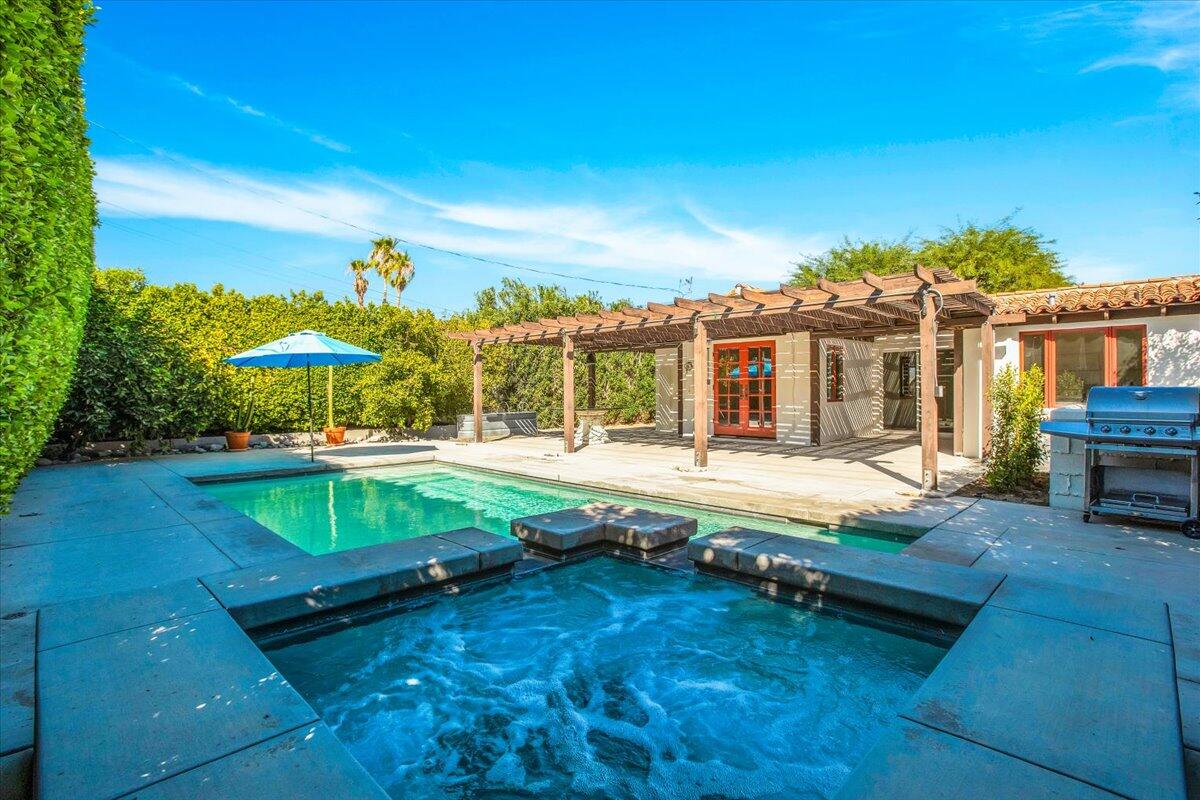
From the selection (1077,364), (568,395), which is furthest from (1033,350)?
(568,395)

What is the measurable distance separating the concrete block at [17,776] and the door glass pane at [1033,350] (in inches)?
441

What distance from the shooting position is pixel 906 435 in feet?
46.6

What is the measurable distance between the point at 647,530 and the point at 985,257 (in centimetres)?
1945

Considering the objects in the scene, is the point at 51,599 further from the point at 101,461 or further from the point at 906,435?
the point at 906,435

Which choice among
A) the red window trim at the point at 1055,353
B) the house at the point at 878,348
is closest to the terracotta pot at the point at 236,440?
the house at the point at 878,348

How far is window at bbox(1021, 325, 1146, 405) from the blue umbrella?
1105cm

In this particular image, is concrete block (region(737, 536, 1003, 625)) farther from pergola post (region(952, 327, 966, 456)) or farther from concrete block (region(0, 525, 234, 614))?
pergola post (region(952, 327, 966, 456))

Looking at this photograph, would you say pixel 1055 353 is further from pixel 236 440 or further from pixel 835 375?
pixel 236 440

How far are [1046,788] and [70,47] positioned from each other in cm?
701

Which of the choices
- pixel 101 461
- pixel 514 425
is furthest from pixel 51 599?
pixel 514 425

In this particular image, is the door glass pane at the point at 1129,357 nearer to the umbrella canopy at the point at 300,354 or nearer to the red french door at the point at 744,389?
the red french door at the point at 744,389

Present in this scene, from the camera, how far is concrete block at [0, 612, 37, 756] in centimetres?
207

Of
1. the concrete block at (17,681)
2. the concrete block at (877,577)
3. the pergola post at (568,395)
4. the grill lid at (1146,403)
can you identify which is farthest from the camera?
the pergola post at (568,395)

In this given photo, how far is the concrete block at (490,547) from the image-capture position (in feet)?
14.5
